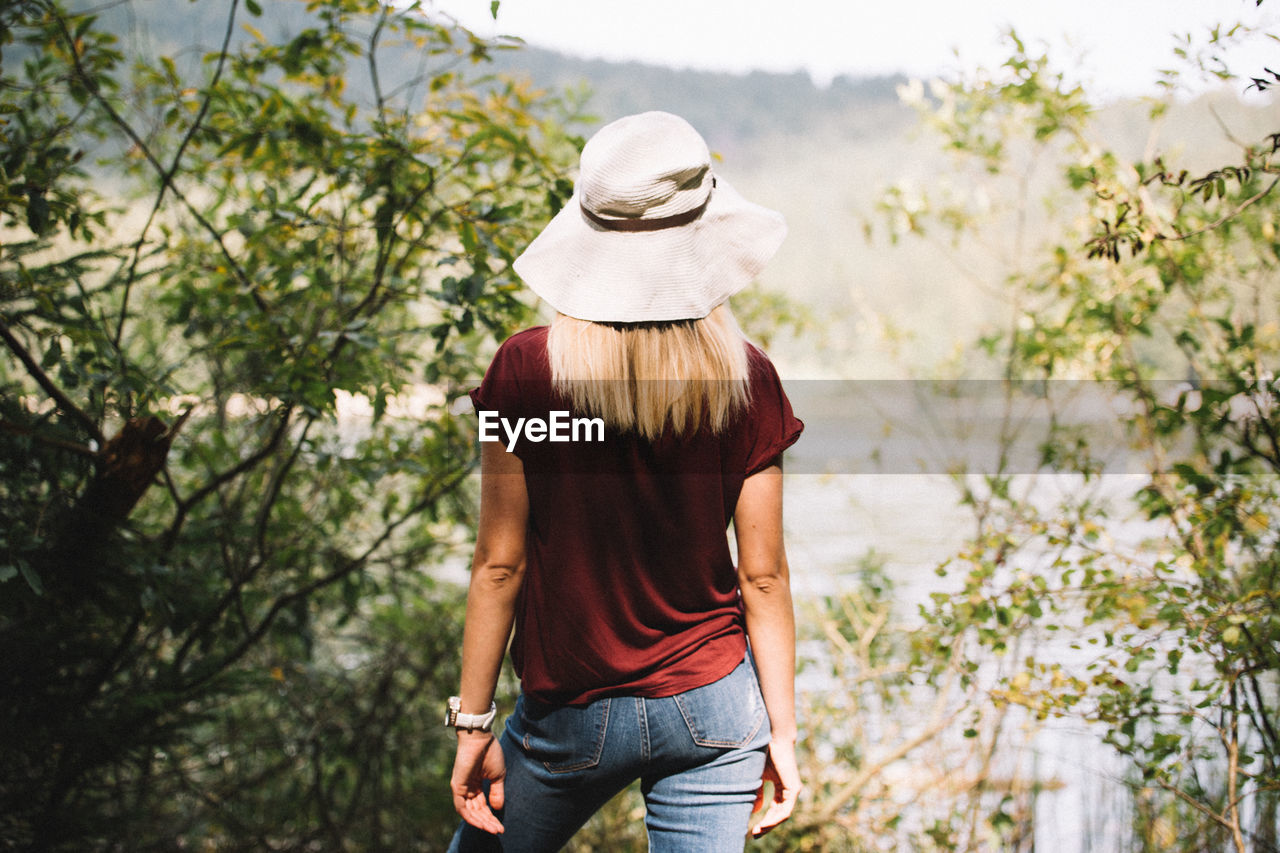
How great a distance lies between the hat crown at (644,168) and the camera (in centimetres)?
108

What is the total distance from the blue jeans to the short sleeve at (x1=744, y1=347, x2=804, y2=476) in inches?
11.8

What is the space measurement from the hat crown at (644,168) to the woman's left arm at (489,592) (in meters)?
0.37

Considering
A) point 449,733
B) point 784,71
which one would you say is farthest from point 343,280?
point 784,71

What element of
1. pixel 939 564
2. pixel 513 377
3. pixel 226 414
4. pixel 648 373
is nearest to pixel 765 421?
pixel 648 373

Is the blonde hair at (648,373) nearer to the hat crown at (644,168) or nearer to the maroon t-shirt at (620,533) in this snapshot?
the maroon t-shirt at (620,533)

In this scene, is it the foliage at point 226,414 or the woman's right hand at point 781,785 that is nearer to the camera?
the woman's right hand at point 781,785

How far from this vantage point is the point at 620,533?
1108 millimetres

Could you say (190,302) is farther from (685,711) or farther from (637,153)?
(685,711)

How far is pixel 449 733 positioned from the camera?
9.59 ft

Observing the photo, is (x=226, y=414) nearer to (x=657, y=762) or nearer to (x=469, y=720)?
(x=469, y=720)

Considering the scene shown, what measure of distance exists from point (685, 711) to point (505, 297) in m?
1.04

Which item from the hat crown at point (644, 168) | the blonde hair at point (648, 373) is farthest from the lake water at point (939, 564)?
the hat crown at point (644, 168)

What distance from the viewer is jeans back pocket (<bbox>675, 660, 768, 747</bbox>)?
110 cm

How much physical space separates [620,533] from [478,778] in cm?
42
